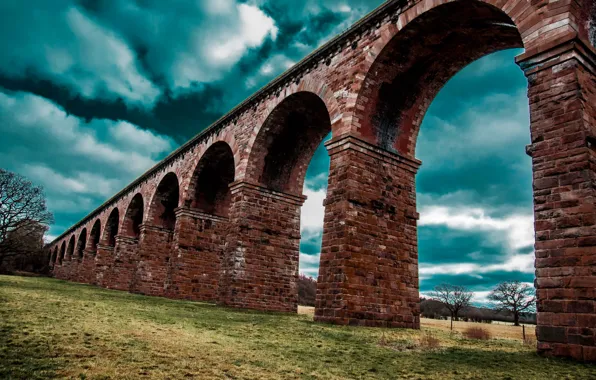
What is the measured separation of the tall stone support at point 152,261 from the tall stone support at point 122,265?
3942 mm

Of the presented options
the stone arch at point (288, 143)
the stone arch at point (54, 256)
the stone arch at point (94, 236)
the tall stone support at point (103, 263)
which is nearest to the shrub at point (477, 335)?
the stone arch at point (288, 143)

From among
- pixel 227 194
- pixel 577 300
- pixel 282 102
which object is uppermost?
pixel 282 102

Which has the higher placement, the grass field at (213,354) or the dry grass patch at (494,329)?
the grass field at (213,354)

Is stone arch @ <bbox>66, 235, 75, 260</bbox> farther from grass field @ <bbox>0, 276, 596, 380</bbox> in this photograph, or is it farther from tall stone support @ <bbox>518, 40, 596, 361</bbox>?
tall stone support @ <bbox>518, 40, 596, 361</bbox>

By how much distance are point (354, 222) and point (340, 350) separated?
4.18 m

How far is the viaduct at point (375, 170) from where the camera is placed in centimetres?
551

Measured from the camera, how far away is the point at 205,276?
17484mm

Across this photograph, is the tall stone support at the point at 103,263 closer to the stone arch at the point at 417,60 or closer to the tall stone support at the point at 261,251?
the tall stone support at the point at 261,251

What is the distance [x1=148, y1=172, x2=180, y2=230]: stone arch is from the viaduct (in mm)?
1101

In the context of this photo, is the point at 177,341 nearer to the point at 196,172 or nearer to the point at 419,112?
the point at 419,112

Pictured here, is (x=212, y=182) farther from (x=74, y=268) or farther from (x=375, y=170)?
(x=74, y=268)

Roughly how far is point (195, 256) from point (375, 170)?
10.2 meters

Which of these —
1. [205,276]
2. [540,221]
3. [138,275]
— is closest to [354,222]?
[540,221]

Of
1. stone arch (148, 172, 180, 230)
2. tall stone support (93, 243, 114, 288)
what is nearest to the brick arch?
tall stone support (93, 243, 114, 288)
